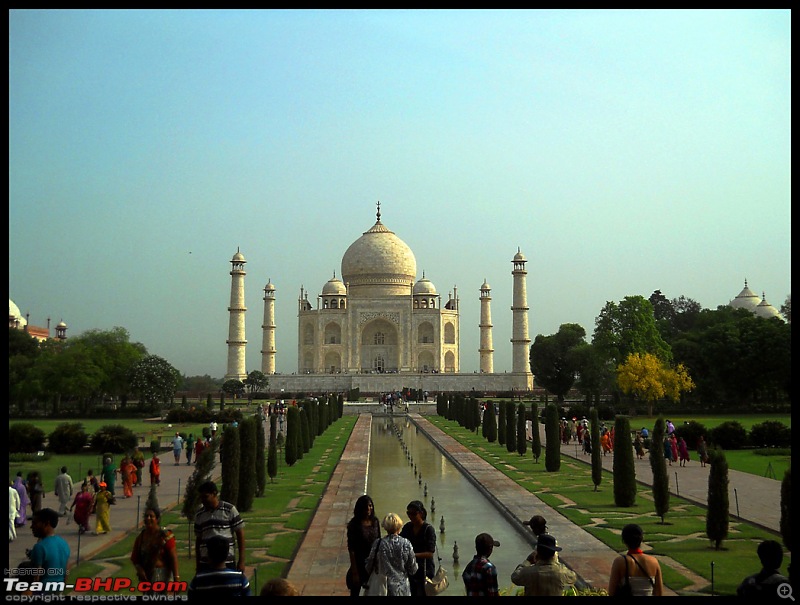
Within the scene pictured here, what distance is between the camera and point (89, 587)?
19.8 ft

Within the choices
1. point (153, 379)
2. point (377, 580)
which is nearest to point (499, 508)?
point (377, 580)

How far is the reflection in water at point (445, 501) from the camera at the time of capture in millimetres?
8016

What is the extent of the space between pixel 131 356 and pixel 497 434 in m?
15.7

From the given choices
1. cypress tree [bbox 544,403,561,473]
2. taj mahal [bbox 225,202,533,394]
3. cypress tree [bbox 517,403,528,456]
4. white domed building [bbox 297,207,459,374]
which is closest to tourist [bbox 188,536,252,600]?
cypress tree [bbox 544,403,561,473]

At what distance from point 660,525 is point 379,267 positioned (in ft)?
138

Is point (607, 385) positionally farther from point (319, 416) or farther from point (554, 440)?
point (554, 440)

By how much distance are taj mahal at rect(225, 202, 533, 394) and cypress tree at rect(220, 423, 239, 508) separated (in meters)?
33.2

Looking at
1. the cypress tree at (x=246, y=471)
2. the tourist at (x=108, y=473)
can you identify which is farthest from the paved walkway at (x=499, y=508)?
the tourist at (x=108, y=473)

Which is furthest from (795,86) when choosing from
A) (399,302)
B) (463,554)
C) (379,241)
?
(379,241)

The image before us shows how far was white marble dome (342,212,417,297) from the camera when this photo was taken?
165 ft

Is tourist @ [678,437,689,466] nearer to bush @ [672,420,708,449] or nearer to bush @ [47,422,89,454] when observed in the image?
bush @ [672,420,708,449]

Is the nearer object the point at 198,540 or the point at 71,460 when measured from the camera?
the point at 198,540

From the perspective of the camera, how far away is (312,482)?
42.8ft

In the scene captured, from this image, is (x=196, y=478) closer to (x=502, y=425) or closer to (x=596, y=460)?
(x=596, y=460)
